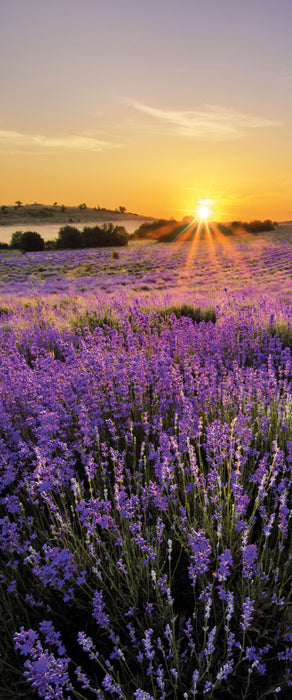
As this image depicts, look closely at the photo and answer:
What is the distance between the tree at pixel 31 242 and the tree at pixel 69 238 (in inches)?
113

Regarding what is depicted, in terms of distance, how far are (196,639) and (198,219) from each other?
183ft

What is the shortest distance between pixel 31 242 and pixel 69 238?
4.53 m

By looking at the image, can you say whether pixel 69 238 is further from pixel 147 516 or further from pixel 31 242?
pixel 147 516

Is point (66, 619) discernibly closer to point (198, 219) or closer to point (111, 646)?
point (111, 646)

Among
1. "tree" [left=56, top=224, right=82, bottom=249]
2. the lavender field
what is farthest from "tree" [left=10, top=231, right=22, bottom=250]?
the lavender field

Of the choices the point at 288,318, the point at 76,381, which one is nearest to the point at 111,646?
the point at 76,381

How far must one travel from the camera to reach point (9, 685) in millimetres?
1731

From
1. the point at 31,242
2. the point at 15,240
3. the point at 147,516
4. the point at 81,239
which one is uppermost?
the point at 15,240

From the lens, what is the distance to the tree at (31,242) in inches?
1431

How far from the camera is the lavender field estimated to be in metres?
1.57

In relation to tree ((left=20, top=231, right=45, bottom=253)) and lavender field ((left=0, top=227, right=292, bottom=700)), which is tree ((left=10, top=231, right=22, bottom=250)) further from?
lavender field ((left=0, top=227, right=292, bottom=700))

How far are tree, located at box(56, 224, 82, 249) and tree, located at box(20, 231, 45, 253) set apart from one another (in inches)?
113

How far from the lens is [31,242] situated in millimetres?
36750

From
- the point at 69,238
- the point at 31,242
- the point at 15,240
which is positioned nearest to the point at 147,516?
the point at 31,242
